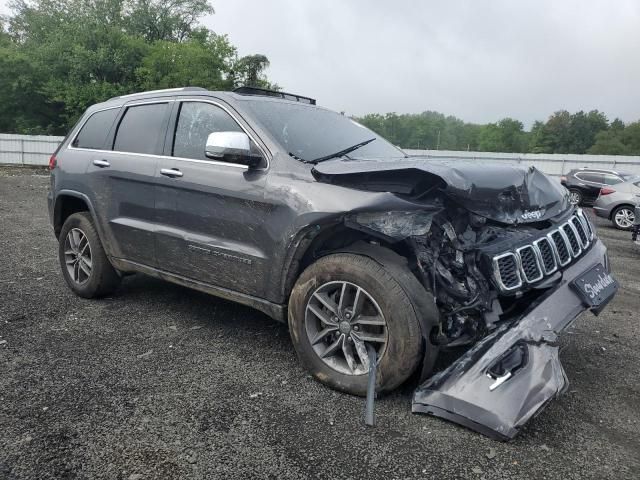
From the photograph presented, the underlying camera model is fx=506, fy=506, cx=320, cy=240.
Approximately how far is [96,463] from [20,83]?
4535 centimetres

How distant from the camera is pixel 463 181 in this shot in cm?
276

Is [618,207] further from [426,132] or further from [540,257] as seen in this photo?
[426,132]

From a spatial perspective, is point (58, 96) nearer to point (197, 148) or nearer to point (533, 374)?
point (197, 148)

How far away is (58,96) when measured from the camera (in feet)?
124

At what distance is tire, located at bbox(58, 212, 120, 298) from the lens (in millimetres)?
4496

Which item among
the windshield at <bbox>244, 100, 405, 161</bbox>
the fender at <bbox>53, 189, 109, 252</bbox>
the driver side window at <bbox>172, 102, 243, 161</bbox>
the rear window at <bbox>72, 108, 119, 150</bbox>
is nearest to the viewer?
the windshield at <bbox>244, 100, 405, 161</bbox>

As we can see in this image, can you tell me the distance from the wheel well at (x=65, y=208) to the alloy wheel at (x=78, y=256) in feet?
0.85

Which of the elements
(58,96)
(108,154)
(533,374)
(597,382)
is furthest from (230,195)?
(58,96)

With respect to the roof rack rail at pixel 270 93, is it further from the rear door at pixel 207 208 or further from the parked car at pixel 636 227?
the parked car at pixel 636 227

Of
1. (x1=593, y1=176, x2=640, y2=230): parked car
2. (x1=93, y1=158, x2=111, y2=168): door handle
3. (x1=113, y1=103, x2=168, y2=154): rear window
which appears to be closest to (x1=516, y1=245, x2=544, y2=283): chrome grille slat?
(x1=113, y1=103, x2=168, y2=154): rear window

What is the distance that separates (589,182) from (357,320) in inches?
608

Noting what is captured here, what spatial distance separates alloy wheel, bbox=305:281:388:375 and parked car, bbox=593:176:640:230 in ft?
38.6

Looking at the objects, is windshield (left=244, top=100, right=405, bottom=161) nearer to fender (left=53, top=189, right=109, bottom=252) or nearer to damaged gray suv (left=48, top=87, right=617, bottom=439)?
damaged gray suv (left=48, top=87, right=617, bottom=439)

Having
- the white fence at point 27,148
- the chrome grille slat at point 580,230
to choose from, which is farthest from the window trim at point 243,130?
the white fence at point 27,148
